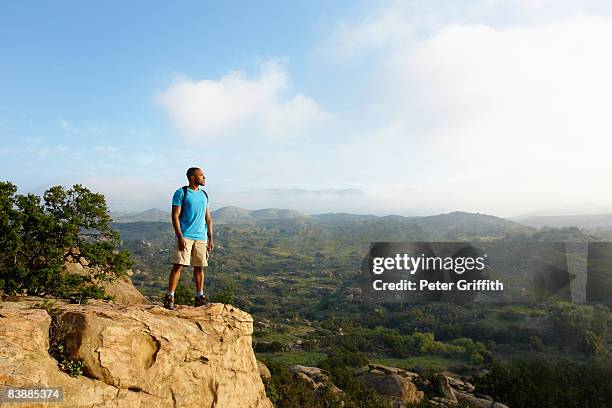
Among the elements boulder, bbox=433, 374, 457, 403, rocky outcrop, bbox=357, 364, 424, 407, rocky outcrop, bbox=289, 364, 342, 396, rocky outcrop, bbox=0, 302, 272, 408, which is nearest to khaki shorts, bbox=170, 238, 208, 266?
rocky outcrop, bbox=0, 302, 272, 408

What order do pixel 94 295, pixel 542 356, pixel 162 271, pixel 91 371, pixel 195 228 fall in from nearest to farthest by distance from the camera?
pixel 91 371 → pixel 195 228 → pixel 94 295 → pixel 542 356 → pixel 162 271

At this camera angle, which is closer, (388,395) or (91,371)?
(91,371)

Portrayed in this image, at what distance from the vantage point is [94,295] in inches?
724

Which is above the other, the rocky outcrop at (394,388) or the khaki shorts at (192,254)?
the khaki shorts at (192,254)

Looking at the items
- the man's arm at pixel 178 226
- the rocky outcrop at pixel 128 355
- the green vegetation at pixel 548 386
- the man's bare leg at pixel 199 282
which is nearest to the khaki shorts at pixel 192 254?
the man's arm at pixel 178 226

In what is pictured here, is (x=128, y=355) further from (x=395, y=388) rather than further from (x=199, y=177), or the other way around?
(x=395, y=388)

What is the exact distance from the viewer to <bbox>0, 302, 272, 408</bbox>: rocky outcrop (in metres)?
6.96

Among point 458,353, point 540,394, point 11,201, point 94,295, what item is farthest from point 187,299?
point 458,353

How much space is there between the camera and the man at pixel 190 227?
373 inches

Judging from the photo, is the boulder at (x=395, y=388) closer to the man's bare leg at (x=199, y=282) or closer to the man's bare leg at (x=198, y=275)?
the man's bare leg at (x=199, y=282)

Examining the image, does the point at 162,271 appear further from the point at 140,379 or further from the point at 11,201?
the point at 140,379

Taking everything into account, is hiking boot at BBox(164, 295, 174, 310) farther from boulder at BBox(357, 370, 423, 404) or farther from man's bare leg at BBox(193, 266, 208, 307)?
boulder at BBox(357, 370, 423, 404)

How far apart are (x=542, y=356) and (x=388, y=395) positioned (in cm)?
4758

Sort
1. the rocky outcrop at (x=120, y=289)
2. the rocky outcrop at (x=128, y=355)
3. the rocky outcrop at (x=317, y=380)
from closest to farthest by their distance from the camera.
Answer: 1. the rocky outcrop at (x=128, y=355)
2. the rocky outcrop at (x=120, y=289)
3. the rocky outcrop at (x=317, y=380)
